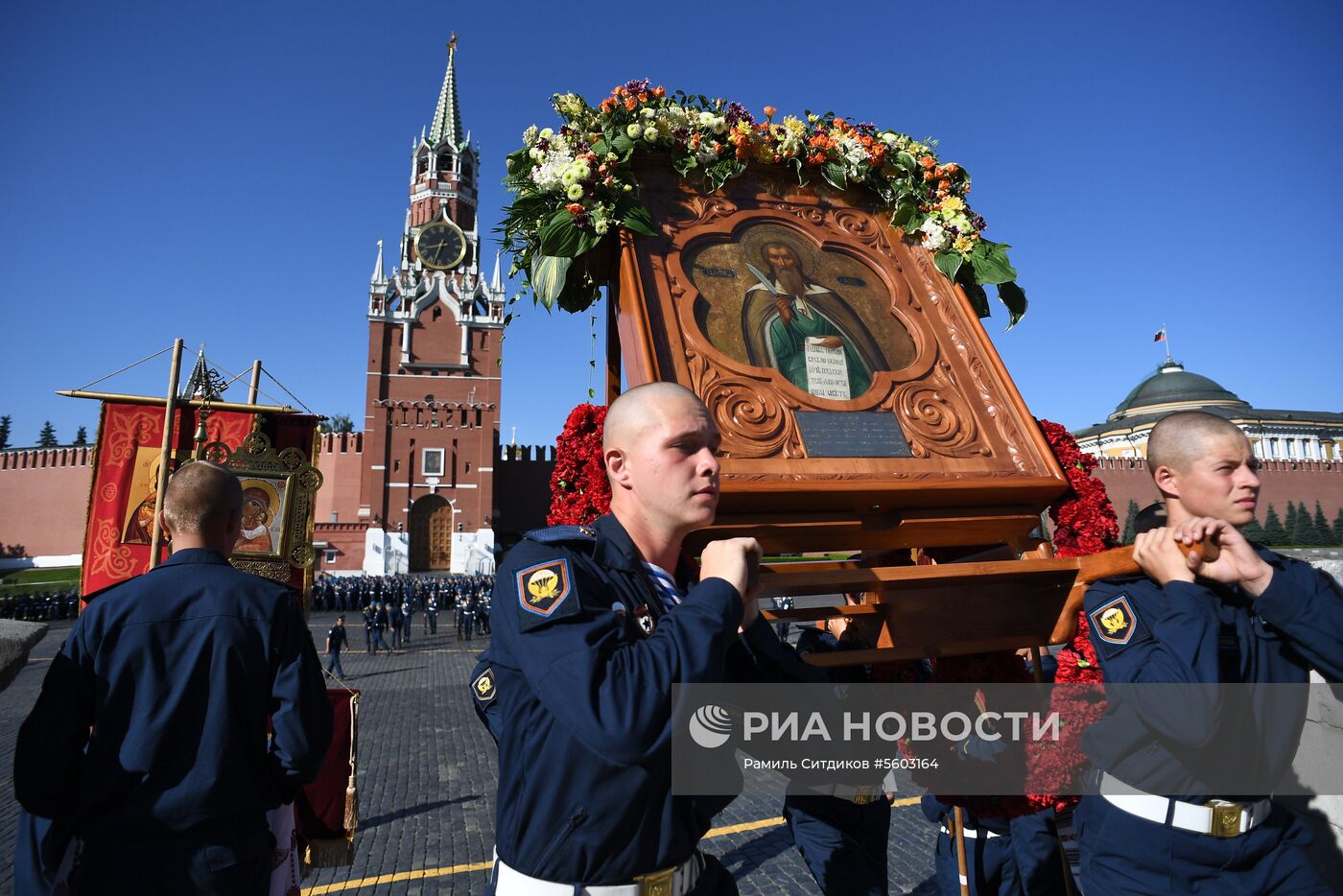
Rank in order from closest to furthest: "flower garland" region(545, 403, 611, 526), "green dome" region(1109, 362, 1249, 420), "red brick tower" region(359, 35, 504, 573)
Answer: "flower garland" region(545, 403, 611, 526), "red brick tower" region(359, 35, 504, 573), "green dome" region(1109, 362, 1249, 420)

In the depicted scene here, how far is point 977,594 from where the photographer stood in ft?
7.39

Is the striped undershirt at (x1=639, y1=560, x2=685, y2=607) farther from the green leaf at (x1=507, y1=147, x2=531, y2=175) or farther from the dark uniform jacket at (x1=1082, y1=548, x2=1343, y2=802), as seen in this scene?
the green leaf at (x1=507, y1=147, x2=531, y2=175)

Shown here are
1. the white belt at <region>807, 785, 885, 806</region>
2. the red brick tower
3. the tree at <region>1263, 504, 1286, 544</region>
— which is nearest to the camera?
the white belt at <region>807, 785, 885, 806</region>

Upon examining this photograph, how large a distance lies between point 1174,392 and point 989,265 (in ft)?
233

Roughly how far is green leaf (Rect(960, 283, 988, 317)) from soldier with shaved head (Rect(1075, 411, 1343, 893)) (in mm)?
1034

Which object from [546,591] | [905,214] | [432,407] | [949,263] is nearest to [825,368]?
[949,263]

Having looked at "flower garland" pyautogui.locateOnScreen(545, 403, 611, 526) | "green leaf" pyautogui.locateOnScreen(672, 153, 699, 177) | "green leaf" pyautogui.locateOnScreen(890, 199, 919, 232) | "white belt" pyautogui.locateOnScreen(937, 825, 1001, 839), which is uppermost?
"green leaf" pyautogui.locateOnScreen(672, 153, 699, 177)

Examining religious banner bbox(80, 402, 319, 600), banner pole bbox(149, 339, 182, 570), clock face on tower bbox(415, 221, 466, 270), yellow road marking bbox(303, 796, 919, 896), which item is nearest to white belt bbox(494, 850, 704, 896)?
banner pole bbox(149, 339, 182, 570)

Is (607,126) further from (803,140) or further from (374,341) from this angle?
(374,341)

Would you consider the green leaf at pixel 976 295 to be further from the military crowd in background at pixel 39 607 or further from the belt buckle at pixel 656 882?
the military crowd in background at pixel 39 607

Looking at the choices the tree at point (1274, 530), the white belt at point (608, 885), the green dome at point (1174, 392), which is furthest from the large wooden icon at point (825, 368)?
the green dome at point (1174, 392)

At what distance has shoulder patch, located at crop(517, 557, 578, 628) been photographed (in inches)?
52.6

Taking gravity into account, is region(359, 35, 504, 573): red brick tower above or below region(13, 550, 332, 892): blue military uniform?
above

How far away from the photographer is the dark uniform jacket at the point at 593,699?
1.22m
